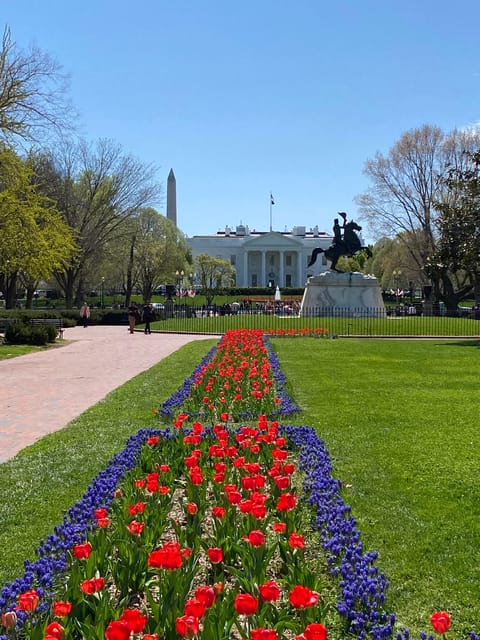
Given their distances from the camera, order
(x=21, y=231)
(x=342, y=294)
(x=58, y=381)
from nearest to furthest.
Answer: (x=58, y=381) → (x=21, y=231) → (x=342, y=294)

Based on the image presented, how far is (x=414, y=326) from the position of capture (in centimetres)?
2958

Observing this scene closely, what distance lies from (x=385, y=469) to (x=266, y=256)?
118 metres

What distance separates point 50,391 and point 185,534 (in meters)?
8.75

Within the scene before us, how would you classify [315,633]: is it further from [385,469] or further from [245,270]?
[245,270]

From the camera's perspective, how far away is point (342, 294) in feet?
118

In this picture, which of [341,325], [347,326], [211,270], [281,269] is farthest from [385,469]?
[281,269]

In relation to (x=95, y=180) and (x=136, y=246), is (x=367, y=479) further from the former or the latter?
(x=136, y=246)

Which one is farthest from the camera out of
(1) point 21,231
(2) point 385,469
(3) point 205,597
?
(1) point 21,231

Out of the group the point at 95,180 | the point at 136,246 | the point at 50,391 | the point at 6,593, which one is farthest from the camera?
the point at 136,246

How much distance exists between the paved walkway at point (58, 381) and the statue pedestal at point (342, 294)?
13465mm

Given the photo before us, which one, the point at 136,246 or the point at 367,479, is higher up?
the point at 136,246

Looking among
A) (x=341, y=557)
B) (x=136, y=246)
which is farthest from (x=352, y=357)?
(x=136, y=246)

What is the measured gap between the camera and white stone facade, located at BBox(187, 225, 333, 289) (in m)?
121

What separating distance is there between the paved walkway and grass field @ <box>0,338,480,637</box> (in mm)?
453
